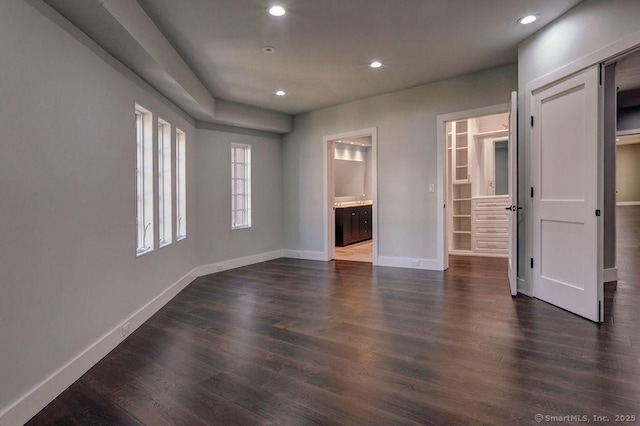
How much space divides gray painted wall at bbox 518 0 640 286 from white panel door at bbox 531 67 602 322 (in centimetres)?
18

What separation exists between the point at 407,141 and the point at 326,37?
91.8 inches

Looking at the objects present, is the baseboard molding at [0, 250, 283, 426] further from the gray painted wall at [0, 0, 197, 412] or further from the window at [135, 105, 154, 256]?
the window at [135, 105, 154, 256]

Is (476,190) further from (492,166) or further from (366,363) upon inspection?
(366,363)

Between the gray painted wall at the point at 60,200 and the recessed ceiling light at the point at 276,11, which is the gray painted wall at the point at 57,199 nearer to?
the gray painted wall at the point at 60,200

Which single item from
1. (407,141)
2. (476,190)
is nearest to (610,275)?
(476,190)

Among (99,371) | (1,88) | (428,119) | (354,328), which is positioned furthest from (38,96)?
(428,119)

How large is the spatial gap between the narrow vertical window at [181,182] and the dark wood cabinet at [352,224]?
Result: 140 inches

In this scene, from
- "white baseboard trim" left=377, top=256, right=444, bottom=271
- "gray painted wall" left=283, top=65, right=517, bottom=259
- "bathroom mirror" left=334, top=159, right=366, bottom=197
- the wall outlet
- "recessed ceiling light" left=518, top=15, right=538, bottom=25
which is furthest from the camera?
"bathroom mirror" left=334, top=159, right=366, bottom=197

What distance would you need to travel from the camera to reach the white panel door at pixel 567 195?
117 inches

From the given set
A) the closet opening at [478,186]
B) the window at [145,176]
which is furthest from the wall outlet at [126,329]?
the closet opening at [478,186]

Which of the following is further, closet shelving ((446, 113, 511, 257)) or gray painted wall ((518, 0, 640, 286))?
closet shelving ((446, 113, 511, 257))

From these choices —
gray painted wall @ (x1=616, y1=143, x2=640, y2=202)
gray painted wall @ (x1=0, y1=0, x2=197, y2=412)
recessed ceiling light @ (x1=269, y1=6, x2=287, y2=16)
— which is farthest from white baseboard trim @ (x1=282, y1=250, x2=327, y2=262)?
gray painted wall @ (x1=616, y1=143, x2=640, y2=202)

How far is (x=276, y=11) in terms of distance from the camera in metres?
3.03

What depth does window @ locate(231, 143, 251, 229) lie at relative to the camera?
6090 millimetres
